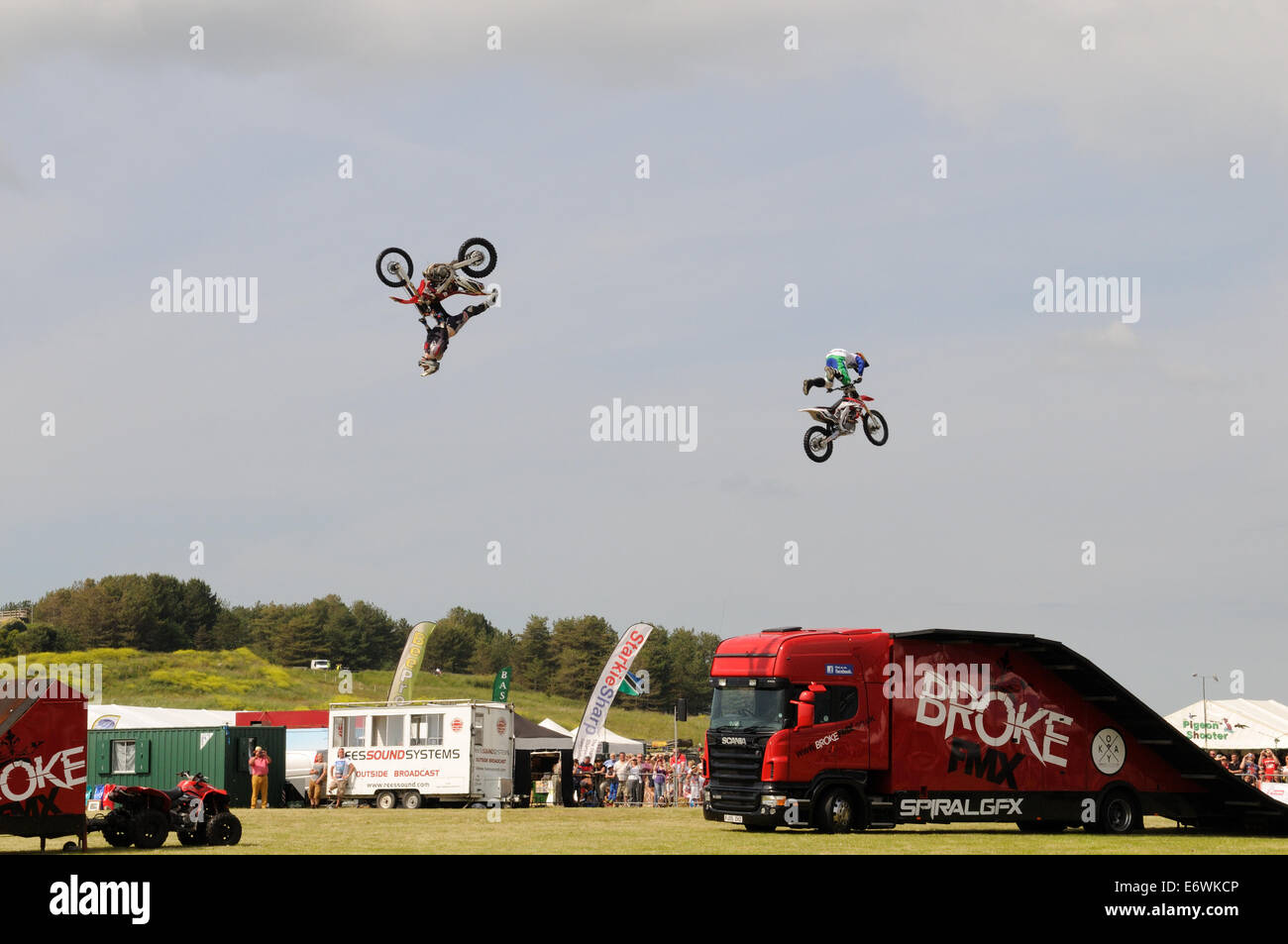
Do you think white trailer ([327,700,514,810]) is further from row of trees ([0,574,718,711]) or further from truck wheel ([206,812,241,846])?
row of trees ([0,574,718,711])

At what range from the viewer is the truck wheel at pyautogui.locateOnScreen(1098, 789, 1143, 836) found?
24.4m

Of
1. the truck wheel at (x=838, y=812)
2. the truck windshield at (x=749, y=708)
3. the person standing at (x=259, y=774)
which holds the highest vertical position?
the truck windshield at (x=749, y=708)

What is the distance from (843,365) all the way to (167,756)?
20406mm

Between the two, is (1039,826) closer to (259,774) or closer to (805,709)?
(805,709)

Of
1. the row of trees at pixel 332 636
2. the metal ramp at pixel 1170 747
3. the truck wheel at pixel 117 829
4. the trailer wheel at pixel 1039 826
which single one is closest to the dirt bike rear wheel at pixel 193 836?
the truck wheel at pixel 117 829

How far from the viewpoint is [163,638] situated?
12444cm

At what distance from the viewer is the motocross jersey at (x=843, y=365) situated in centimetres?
2794

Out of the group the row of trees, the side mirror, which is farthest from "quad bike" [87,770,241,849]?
the row of trees

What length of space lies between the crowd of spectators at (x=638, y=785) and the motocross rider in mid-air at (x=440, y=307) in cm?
1873

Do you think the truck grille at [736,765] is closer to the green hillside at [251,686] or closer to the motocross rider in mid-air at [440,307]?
the motocross rider in mid-air at [440,307]

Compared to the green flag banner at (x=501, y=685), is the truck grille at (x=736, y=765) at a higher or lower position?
higher

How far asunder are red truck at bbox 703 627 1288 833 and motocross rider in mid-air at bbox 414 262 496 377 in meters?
7.45
